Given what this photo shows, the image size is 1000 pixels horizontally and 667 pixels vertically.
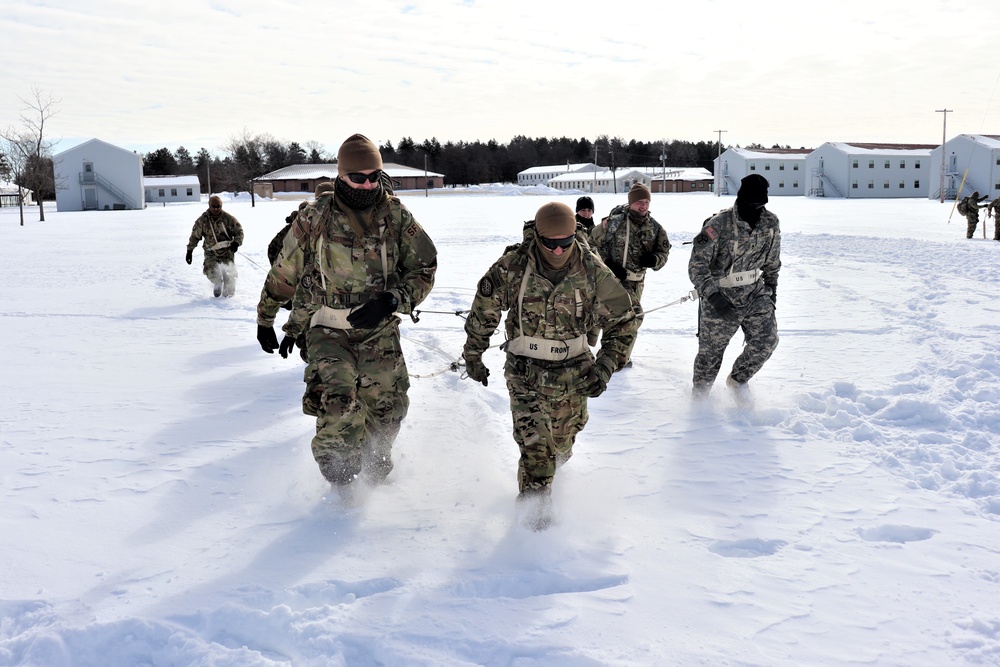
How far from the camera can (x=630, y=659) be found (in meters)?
3.06

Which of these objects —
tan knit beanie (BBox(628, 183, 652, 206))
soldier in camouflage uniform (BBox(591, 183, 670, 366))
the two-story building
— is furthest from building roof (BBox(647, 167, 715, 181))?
soldier in camouflage uniform (BBox(591, 183, 670, 366))

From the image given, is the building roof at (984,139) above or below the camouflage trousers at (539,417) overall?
above

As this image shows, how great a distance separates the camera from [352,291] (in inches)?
177

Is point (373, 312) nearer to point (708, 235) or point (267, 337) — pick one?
point (267, 337)

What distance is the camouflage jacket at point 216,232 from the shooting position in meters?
12.7

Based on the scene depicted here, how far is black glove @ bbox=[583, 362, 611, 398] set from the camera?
423 cm

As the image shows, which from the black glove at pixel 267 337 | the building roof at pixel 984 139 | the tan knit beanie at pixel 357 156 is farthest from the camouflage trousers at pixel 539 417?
the building roof at pixel 984 139

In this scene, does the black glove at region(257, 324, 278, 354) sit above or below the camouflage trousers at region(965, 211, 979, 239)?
below

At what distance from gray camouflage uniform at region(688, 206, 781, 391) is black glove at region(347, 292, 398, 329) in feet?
10.0

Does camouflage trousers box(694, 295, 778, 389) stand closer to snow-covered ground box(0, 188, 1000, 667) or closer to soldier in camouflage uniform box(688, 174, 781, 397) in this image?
soldier in camouflage uniform box(688, 174, 781, 397)

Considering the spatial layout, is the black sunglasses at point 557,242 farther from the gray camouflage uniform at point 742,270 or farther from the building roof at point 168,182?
the building roof at point 168,182

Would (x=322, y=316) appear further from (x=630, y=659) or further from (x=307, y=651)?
(x=630, y=659)

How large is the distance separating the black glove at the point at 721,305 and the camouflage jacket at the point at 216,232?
8664mm

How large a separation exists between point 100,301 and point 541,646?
12429mm
